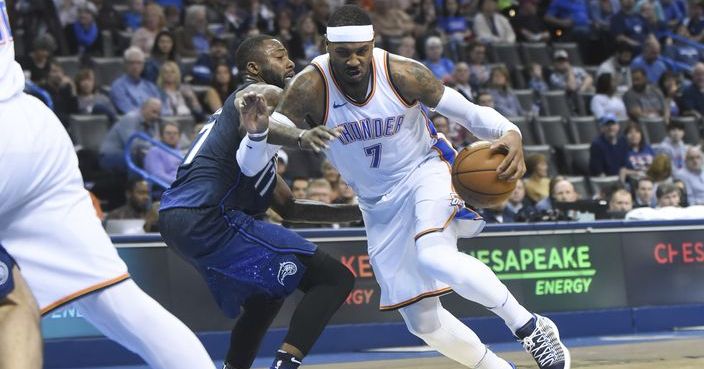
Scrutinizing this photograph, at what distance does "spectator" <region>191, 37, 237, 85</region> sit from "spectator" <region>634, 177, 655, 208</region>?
474 cm

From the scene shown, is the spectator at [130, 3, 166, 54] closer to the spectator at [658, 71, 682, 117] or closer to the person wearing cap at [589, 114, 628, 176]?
the person wearing cap at [589, 114, 628, 176]

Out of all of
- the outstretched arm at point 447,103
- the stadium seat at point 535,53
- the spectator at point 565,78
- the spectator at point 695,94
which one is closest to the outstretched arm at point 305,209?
the outstretched arm at point 447,103

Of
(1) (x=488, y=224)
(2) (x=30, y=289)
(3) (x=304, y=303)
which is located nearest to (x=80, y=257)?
(2) (x=30, y=289)

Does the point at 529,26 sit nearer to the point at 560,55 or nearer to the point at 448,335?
the point at 560,55

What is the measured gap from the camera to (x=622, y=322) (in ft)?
37.7

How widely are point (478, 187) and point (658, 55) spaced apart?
13.0 m

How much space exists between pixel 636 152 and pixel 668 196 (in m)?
2.55

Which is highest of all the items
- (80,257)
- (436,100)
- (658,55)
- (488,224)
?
(80,257)

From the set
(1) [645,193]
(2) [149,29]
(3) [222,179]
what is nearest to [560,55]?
(1) [645,193]

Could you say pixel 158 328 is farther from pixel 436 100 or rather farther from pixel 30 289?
pixel 436 100

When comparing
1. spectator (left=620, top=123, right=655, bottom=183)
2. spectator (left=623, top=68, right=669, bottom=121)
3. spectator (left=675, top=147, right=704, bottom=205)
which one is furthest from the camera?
spectator (left=623, top=68, right=669, bottom=121)

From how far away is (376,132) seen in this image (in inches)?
257

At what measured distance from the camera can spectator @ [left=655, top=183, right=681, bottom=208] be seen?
12617 mm

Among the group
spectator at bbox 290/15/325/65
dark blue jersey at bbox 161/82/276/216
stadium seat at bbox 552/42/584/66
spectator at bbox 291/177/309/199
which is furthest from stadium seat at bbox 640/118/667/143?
dark blue jersey at bbox 161/82/276/216
